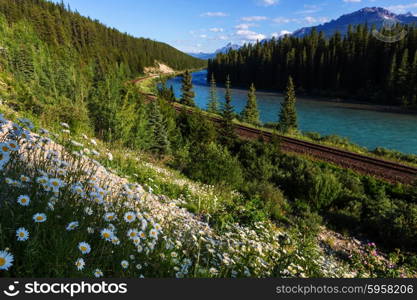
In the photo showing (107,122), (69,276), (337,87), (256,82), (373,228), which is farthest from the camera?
(256,82)

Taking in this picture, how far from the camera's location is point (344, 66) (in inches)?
2889

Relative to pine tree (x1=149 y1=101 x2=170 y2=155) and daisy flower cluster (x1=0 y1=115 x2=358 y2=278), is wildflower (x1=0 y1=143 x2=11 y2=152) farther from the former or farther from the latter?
pine tree (x1=149 y1=101 x2=170 y2=155)

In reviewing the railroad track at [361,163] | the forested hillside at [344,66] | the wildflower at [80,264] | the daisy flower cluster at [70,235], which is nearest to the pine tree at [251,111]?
the railroad track at [361,163]

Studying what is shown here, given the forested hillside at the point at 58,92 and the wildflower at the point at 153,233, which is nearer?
the wildflower at the point at 153,233

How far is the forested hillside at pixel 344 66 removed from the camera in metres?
56.1

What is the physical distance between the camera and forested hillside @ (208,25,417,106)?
184 feet

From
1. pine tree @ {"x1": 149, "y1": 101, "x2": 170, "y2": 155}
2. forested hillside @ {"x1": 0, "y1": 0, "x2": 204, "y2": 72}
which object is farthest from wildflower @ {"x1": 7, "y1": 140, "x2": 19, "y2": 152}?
forested hillside @ {"x1": 0, "y1": 0, "x2": 204, "y2": 72}

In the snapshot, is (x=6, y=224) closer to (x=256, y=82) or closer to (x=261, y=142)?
(x=261, y=142)

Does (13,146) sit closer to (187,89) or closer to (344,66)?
(187,89)

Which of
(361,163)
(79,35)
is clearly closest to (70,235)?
(361,163)

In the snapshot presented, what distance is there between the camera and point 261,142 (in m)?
17.1

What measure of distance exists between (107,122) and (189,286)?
1170 cm

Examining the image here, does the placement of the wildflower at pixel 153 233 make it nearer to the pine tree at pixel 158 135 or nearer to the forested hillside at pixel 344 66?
the pine tree at pixel 158 135

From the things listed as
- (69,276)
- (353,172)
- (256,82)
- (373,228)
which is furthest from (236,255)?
(256,82)
